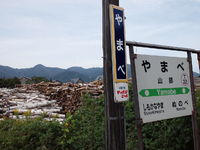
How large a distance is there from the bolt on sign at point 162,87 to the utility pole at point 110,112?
430 millimetres

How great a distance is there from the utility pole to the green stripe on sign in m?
0.52

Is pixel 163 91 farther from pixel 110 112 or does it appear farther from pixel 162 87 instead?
pixel 110 112

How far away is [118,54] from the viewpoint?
3260mm

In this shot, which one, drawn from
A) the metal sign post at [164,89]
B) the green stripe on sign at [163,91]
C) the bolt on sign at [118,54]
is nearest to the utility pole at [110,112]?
the bolt on sign at [118,54]

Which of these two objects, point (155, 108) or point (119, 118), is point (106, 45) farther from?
point (155, 108)

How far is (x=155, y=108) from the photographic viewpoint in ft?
12.0

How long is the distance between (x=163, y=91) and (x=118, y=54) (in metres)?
1.11

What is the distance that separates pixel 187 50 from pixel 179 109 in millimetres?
1226

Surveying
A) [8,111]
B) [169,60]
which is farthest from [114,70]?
[8,111]

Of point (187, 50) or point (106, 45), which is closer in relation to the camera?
point (106, 45)

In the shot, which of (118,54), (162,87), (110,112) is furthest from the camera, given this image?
(162,87)

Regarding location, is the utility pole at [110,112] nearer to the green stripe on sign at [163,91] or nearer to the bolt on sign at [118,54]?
the bolt on sign at [118,54]

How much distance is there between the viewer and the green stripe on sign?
3.56 meters

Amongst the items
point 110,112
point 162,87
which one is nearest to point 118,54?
point 110,112
